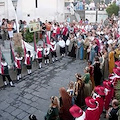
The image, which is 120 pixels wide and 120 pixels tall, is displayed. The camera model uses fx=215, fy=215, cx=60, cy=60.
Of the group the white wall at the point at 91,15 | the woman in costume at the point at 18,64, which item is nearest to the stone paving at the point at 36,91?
the woman in costume at the point at 18,64

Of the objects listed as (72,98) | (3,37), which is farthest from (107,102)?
(3,37)

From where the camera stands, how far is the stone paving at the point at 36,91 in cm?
798

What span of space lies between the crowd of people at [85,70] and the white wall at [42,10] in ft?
15.7

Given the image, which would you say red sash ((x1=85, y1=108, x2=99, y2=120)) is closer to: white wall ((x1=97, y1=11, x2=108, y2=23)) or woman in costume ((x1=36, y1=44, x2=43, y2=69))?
woman in costume ((x1=36, y1=44, x2=43, y2=69))

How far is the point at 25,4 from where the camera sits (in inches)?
768

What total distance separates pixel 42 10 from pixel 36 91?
43.9 ft

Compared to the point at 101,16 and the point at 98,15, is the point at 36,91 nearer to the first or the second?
the point at 98,15

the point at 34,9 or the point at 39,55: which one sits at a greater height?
the point at 34,9

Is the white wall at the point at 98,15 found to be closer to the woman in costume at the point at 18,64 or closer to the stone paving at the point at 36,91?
the stone paving at the point at 36,91

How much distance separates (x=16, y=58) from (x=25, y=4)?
401 inches

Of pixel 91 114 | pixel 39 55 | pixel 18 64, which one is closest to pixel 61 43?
pixel 39 55

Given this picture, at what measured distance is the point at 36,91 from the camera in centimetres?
947

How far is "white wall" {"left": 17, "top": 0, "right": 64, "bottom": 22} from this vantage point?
63.7 ft

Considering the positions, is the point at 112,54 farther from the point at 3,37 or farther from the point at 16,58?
the point at 3,37
